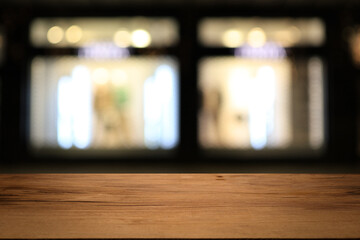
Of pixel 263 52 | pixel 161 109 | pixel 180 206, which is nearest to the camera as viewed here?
pixel 180 206

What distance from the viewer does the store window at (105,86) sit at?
517 centimetres

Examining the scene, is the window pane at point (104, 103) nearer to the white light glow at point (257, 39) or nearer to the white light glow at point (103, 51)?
the white light glow at point (103, 51)

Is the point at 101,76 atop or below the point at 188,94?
atop

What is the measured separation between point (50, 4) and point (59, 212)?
15.7 ft

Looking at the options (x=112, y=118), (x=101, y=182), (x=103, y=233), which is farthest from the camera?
(x=112, y=118)

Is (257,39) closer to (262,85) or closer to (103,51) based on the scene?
(262,85)

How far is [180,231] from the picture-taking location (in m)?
0.66

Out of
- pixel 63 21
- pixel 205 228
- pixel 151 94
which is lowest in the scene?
pixel 205 228

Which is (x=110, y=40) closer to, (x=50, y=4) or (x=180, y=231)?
(x=50, y=4)

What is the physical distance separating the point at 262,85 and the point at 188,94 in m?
1.07

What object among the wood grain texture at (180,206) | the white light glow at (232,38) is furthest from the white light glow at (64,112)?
the wood grain texture at (180,206)

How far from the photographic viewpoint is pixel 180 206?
84 cm

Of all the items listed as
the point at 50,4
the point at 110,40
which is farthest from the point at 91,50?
the point at 50,4

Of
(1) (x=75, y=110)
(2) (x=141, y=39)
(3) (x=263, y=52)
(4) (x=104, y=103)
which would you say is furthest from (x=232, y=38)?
(1) (x=75, y=110)
